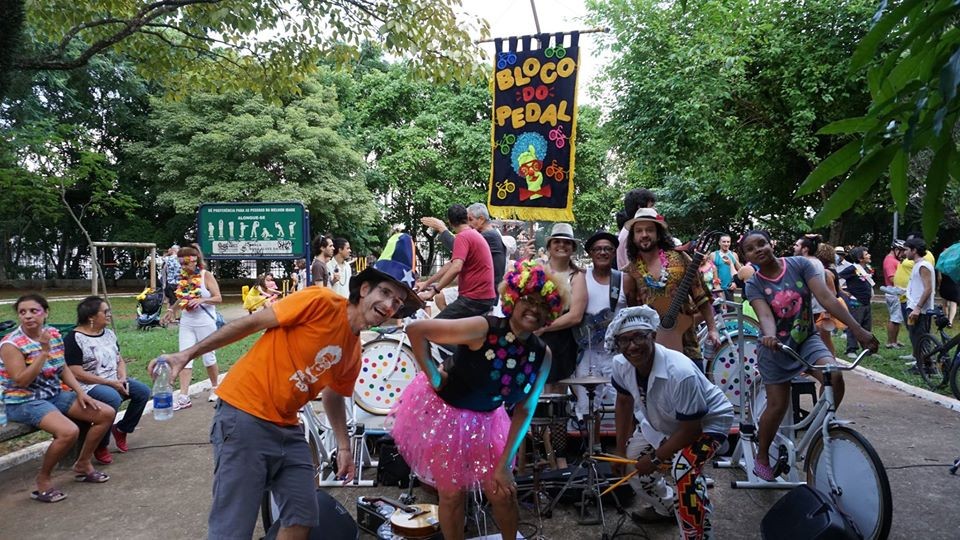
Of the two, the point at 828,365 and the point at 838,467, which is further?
the point at 828,365

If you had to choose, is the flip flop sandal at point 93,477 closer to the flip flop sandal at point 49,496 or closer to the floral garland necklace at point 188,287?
the flip flop sandal at point 49,496

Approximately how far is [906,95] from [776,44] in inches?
624

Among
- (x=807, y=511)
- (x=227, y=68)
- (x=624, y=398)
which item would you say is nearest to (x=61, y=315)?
(x=227, y=68)

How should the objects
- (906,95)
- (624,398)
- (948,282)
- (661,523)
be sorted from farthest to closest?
(948,282) < (661,523) < (624,398) < (906,95)

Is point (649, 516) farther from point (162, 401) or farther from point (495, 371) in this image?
point (162, 401)

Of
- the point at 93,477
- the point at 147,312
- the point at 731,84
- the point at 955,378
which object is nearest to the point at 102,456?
the point at 93,477

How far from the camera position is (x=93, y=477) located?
15.9ft

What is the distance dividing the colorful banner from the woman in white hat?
1496 mm

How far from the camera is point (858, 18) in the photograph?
13.9m

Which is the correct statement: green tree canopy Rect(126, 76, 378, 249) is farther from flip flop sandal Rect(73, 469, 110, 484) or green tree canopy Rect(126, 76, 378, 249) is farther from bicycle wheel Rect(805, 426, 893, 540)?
bicycle wheel Rect(805, 426, 893, 540)

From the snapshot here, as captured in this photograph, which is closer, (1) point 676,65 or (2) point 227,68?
(2) point 227,68

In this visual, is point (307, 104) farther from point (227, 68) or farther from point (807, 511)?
point (807, 511)

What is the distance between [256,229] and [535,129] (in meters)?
3.11

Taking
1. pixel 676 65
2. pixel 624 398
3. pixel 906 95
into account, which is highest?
pixel 676 65
